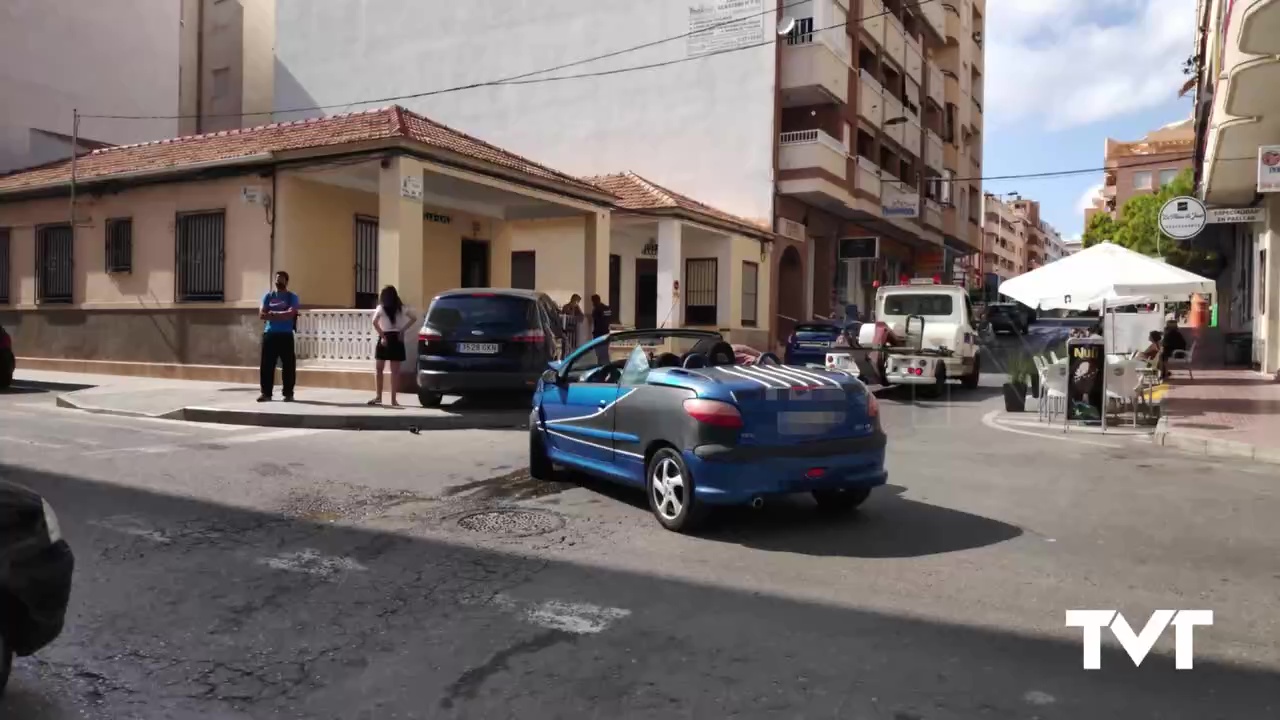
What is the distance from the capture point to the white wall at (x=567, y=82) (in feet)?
87.7

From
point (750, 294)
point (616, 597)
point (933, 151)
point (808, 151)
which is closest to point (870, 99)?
point (808, 151)

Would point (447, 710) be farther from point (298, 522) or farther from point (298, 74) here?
point (298, 74)

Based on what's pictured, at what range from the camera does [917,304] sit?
1850 cm

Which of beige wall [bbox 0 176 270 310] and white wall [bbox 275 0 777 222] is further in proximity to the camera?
white wall [bbox 275 0 777 222]

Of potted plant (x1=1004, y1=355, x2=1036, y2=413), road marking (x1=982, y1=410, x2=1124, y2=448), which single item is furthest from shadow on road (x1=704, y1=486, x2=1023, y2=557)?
potted plant (x1=1004, y1=355, x2=1036, y2=413)

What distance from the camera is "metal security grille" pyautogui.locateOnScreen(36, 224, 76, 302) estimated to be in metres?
19.0

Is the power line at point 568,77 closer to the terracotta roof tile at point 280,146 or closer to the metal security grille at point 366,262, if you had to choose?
the terracotta roof tile at point 280,146

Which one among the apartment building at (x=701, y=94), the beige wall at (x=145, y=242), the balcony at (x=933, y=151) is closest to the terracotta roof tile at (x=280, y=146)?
the beige wall at (x=145, y=242)

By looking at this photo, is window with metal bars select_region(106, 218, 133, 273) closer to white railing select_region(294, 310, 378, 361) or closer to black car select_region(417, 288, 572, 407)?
white railing select_region(294, 310, 378, 361)

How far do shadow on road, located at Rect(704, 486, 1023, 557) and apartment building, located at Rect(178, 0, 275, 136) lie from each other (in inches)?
1321

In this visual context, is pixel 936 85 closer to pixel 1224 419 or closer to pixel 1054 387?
pixel 1054 387

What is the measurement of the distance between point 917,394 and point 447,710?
15.1 m

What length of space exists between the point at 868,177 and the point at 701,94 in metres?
6.70

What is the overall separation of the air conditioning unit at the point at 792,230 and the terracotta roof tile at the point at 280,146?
29.3 feet
